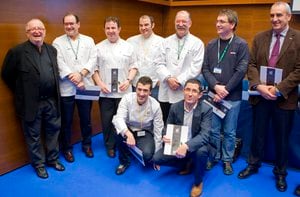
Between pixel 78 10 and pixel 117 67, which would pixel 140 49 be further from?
pixel 78 10

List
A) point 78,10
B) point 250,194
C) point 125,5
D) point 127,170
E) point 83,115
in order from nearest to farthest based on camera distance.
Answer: point 250,194 → point 127,170 → point 83,115 → point 78,10 → point 125,5

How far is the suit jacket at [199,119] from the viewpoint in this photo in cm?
273

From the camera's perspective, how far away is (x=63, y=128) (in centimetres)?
332

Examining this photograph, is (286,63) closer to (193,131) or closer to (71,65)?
(193,131)

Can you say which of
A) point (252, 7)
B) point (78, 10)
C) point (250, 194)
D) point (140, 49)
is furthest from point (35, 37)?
point (252, 7)

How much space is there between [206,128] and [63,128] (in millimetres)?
1572

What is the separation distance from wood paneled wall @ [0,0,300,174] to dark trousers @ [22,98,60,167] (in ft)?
0.74

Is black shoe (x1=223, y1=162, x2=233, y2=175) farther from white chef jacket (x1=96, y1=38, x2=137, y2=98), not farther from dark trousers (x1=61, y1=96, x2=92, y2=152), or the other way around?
dark trousers (x1=61, y1=96, x2=92, y2=152)

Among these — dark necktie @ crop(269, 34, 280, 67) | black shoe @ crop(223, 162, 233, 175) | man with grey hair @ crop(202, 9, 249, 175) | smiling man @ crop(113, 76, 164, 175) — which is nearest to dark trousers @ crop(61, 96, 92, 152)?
smiling man @ crop(113, 76, 164, 175)

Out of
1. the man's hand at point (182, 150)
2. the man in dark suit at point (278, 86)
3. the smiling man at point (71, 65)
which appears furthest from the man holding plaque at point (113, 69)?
the man in dark suit at point (278, 86)

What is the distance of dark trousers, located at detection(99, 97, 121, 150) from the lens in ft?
11.1

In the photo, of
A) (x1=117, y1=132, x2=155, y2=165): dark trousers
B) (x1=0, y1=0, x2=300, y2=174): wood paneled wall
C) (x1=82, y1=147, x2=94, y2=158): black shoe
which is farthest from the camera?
(x1=82, y1=147, x2=94, y2=158): black shoe

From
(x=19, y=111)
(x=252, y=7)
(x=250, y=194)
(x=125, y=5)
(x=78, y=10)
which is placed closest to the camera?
(x=250, y=194)

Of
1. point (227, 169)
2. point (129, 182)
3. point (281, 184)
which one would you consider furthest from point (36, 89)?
point (281, 184)
